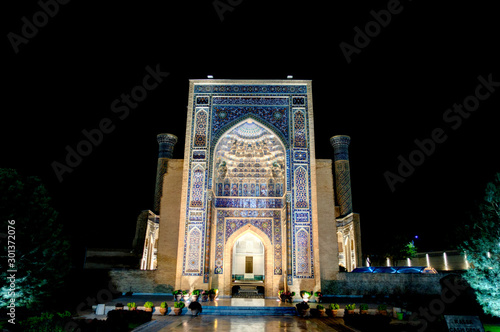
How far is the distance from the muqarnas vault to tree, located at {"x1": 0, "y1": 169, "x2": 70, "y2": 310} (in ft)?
14.3

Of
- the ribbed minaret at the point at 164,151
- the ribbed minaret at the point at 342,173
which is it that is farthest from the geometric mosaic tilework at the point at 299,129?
the ribbed minaret at the point at 164,151

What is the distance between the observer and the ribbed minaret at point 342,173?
728 inches

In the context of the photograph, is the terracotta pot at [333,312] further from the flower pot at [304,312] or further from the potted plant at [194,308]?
the potted plant at [194,308]

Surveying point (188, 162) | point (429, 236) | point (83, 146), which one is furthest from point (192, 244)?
point (429, 236)

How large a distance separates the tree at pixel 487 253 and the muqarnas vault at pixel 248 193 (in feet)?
17.4

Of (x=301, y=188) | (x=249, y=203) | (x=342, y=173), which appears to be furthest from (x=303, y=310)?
(x=342, y=173)

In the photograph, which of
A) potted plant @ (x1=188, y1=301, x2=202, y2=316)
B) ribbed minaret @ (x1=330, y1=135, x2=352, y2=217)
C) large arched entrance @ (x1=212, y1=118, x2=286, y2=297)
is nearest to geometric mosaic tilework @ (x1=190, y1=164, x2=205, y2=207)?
large arched entrance @ (x1=212, y1=118, x2=286, y2=297)

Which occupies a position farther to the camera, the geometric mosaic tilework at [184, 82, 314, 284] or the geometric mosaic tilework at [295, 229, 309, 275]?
the geometric mosaic tilework at [184, 82, 314, 284]

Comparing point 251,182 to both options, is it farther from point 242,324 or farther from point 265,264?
point 242,324

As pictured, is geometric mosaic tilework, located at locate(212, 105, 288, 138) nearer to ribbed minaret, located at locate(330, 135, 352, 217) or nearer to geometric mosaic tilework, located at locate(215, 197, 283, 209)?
geometric mosaic tilework, located at locate(215, 197, 283, 209)

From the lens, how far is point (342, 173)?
761 inches

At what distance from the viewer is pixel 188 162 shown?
Answer: 1161cm

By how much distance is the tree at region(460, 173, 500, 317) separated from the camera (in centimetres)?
559

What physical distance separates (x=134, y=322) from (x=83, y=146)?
20.0 ft
